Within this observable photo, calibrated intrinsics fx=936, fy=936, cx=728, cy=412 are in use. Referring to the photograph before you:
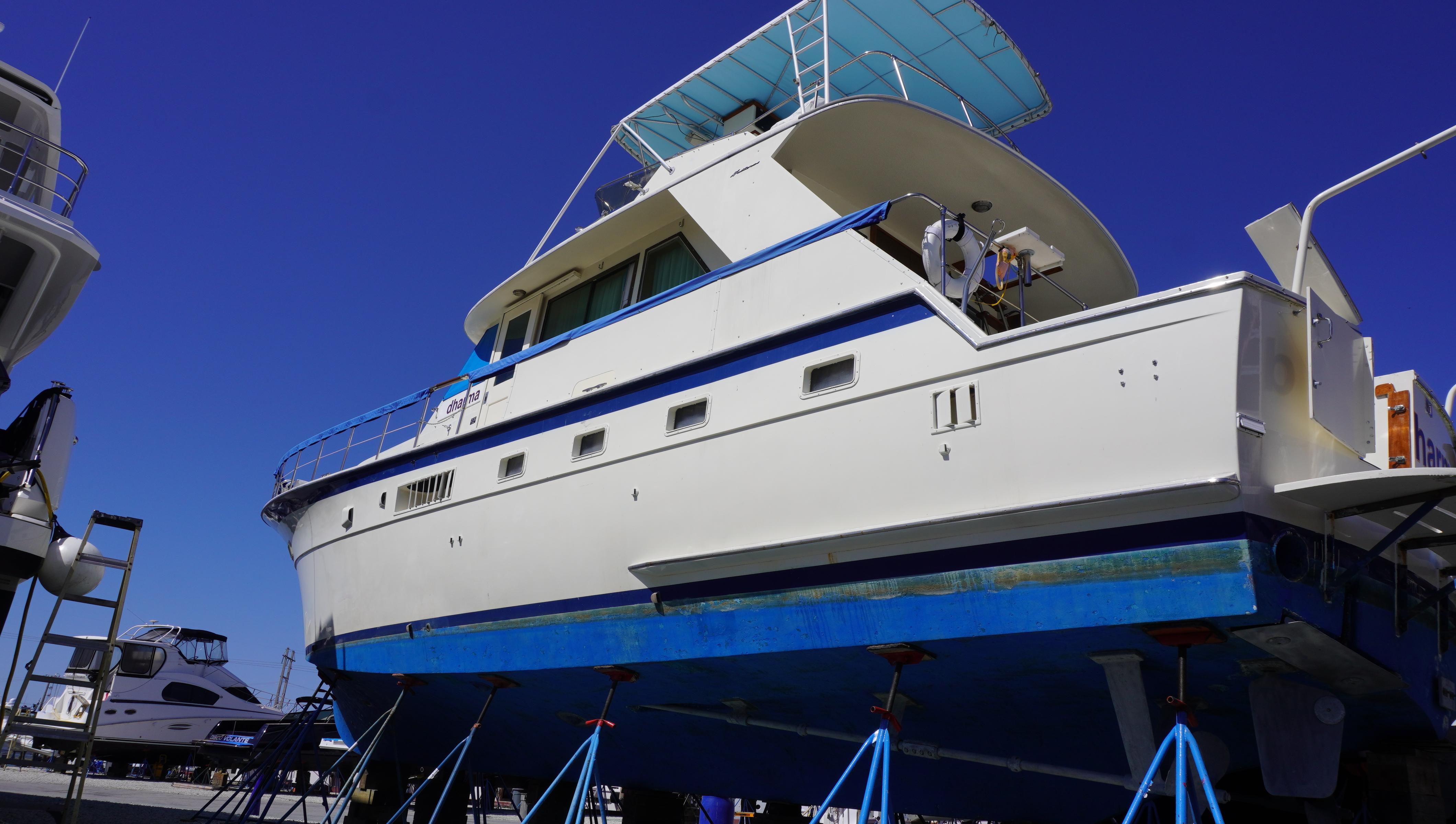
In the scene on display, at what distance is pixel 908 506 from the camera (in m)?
4.51

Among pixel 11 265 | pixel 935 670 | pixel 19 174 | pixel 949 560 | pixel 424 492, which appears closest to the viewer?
pixel 949 560

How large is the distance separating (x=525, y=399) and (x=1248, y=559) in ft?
16.9

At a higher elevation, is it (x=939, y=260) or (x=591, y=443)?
(x=939, y=260)

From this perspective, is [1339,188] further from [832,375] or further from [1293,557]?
[832,375]

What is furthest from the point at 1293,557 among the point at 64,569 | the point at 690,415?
the point at 64,569

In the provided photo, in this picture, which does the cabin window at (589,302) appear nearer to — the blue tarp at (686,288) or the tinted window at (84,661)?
A: the blue tarp at (686,288)

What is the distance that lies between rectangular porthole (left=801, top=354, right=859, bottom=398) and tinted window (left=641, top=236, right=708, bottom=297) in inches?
81.4

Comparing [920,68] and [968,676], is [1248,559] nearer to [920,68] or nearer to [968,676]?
[968,676]

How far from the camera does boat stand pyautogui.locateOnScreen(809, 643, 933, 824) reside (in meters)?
4.17

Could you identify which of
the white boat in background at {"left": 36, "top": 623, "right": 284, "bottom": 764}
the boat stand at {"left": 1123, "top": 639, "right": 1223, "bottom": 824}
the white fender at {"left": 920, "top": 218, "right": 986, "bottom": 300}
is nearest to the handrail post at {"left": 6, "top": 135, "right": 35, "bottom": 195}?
the white fender at {"left": 920, "top": 218, "right": 986, "bottom": 300}

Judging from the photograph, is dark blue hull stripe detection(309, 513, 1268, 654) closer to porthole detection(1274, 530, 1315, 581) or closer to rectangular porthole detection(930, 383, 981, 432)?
porthole detection(1274, 530, 1315, 581)

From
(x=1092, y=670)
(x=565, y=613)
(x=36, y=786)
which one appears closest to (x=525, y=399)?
(x=565, y=613)

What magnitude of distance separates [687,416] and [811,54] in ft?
17.0

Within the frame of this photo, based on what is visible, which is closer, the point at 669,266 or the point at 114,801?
the point at 669,266
